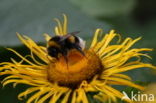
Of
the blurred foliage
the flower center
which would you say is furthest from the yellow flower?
the blurred foliage

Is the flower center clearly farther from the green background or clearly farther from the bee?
the green background

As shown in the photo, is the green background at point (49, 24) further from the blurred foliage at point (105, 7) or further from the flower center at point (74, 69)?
the flower center at point (74, 69)

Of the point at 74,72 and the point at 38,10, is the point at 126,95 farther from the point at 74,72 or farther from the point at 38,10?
the point at 38,10

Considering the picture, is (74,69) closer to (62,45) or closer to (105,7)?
(62,45)

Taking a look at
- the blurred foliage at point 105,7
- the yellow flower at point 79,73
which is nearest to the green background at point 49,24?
the blurred foliage at point 105,7

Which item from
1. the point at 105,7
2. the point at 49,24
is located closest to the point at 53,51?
the point at 49,24

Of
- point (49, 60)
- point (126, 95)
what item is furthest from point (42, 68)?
point (126, 95)
